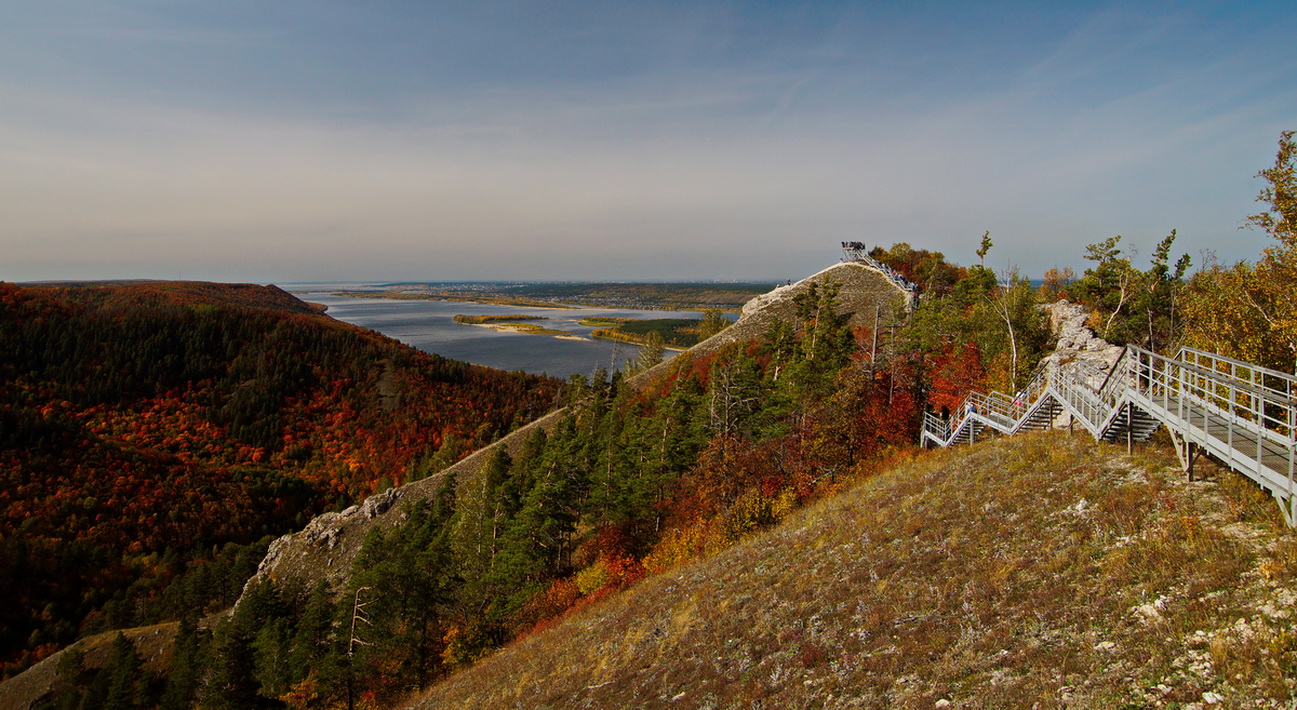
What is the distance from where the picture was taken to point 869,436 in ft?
115

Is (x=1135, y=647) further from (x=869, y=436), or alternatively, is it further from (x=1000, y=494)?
(x=869, y=436)

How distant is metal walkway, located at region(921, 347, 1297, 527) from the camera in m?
10.6

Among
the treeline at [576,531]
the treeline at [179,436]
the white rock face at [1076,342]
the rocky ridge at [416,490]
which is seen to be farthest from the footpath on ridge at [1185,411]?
the treeline at [179,436]

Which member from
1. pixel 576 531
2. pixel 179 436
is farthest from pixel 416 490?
pixel 179 436

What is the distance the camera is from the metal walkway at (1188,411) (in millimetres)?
10609

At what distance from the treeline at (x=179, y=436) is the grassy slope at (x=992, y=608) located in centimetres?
7653

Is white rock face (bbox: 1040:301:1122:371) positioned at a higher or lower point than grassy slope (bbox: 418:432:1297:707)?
higher

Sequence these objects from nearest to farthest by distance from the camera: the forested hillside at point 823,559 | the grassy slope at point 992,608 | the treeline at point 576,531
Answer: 1. the grassy slope at point 992,608
2. the forested hillside at point 823,559
3. the treeline at point 576,531

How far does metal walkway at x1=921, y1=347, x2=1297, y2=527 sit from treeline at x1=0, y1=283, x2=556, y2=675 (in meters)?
86.9

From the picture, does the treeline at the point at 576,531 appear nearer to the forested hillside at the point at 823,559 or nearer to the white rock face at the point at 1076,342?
the forested hillside at the point at 823,559

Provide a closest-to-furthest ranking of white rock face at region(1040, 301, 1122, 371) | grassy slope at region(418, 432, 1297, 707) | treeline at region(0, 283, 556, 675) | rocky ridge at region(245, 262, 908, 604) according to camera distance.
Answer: grassy slope at region(418, 432, 1297, 707) → white rock face at region(1040, 301, 1122, 371) → rocky ridge at region(245, 262, 908, 604) → treeline at region(0, 283, 556, 675)

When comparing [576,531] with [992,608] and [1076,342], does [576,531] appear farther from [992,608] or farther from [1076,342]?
[1076,342]

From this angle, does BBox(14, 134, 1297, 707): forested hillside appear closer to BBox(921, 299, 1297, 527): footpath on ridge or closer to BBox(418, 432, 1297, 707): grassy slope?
BBox(418, 432, 1297, 707): grassy slope

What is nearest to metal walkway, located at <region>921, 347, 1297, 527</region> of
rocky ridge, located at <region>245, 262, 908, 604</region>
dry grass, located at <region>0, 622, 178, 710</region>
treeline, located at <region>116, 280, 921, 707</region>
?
treeline, located at <region>116, 280, 921, 707</region>
